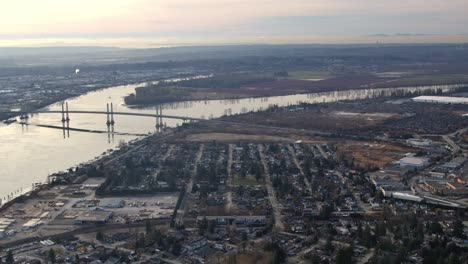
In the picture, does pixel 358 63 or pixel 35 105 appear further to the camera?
pixel 358 63

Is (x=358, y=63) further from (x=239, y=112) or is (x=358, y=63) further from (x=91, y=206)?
(x=91, y=206)

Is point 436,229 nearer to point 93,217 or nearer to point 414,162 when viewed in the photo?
A: point 414,162

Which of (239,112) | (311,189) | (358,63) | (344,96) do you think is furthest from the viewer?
(358,63)

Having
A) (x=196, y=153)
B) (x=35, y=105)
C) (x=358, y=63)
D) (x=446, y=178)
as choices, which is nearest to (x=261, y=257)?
(x=446, y=178)

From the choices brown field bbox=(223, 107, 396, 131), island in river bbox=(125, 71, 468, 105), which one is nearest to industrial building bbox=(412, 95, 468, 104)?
brown field bbox=(223, 107, 396, 131)

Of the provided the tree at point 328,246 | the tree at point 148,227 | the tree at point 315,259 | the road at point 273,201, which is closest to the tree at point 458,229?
the tree at point 328,246

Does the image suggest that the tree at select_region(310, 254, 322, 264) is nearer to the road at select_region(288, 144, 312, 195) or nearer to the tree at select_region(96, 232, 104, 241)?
the tree at select_region(96, 232, 104, 241)
